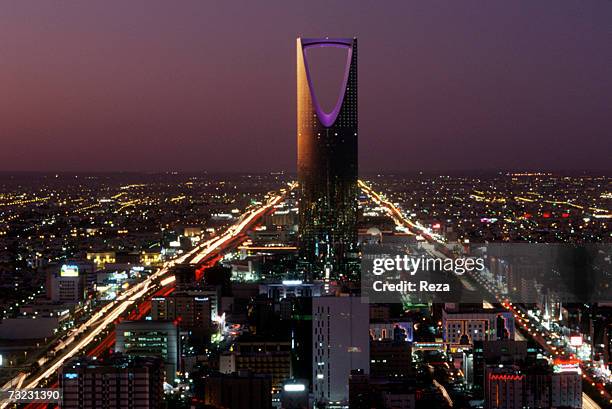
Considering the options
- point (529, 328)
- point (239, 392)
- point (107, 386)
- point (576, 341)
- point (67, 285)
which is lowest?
point (239, 392)

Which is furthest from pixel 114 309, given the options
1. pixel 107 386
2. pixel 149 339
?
pixel 107 386

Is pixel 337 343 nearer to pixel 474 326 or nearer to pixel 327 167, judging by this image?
pixel 474 326

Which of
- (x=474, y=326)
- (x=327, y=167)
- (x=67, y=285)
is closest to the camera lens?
(x=474, y=326)

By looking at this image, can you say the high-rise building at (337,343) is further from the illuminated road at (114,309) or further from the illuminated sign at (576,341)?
the illuminated sign at (576,341)

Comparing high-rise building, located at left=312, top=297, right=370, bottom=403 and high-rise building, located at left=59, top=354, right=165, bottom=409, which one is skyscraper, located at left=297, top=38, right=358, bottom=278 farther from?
high-rise building, located at left=59, top=354, right=165, bottom=409

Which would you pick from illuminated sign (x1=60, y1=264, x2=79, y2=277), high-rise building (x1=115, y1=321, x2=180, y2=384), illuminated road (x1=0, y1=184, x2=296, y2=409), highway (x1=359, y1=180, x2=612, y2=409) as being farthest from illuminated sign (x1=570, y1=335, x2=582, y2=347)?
illuminated sign (x1=60, y1=264, x2=79, y2=277)

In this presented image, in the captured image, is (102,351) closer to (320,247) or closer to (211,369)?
(211,369)
